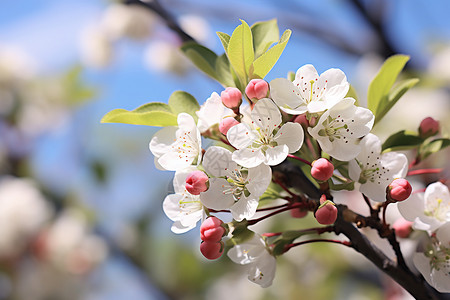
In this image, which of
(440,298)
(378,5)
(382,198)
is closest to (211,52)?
(382,198)

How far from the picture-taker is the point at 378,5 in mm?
2121

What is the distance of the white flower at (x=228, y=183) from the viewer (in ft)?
1.87

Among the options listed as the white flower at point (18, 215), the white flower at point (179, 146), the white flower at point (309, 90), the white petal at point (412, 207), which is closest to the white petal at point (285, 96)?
the white flower at point (309, 90)

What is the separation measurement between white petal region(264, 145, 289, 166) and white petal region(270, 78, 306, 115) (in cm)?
5

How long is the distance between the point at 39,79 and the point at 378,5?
218 cm

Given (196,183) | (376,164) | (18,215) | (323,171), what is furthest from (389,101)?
(18,215)

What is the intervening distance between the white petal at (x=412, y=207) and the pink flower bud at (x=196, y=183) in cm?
28

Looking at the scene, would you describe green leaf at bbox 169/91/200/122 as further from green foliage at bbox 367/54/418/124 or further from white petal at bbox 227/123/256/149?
green foliage at bbox 367/54/418/124

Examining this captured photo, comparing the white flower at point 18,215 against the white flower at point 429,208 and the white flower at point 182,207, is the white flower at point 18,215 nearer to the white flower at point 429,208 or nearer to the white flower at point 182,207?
the white flower at point 182,207

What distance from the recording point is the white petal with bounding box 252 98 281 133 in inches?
22.1

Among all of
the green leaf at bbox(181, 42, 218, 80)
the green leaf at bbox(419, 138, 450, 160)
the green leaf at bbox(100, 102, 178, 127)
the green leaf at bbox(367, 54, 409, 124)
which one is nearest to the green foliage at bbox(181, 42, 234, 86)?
the green leaf at bbox(181, 42, 218, 80)

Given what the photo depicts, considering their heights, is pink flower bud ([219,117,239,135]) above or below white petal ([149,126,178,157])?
above

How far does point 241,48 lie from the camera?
608mm

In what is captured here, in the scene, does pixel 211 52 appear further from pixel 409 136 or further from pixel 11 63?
pixel 11 63
